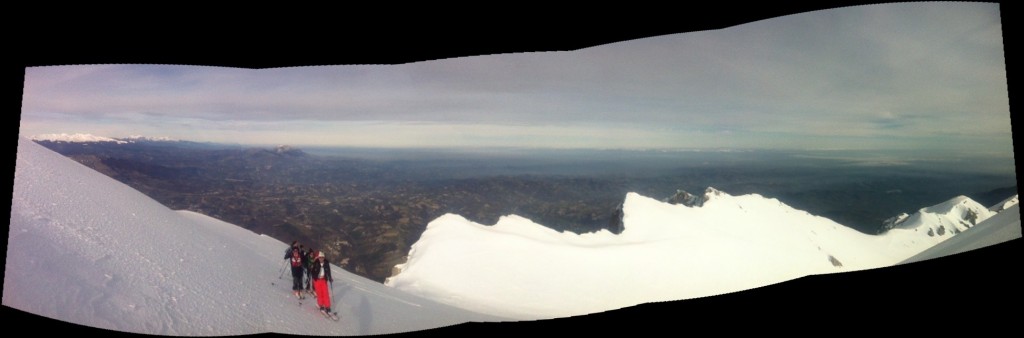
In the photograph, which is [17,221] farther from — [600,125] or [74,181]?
[600,125]

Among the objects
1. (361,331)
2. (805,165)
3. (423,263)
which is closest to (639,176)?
(805,165)

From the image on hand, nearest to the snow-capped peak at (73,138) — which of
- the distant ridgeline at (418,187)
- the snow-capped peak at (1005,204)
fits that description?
the distant ridgeline at (418,187)

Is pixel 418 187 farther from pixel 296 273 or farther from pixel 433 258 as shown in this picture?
pixel 296 273

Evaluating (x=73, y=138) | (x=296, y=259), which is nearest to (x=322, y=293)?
(x=296, y=259)

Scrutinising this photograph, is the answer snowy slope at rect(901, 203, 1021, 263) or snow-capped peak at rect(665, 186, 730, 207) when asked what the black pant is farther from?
snowy slope at rect(901, 203, 1021, 263)

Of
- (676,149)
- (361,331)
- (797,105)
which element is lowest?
(361,331)

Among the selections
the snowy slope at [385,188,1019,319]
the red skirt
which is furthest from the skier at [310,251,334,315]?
the snowy slope at [385,188,1019,319]
